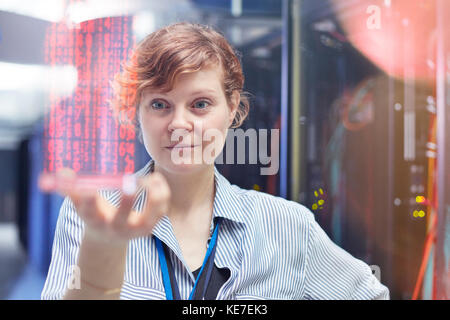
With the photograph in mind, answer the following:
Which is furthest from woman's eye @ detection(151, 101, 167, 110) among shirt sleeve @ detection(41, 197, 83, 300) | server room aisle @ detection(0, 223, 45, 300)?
server room aisle @ detection(0, 223, 45, 300)

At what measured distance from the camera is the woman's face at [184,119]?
0.84 meters

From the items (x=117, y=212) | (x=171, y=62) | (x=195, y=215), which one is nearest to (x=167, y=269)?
(x=195, y=215)

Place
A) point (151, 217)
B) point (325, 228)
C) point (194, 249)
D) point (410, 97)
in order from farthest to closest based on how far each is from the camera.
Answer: point (410, 97), point (325, 228), point (194, 249), point (151, 217)

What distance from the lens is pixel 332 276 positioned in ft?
3.16

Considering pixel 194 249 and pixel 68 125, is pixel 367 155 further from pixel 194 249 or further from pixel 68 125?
pixel 68 125

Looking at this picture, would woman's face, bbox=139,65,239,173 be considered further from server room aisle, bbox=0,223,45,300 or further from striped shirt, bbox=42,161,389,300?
server room aisle, bbox=0,223,45,300

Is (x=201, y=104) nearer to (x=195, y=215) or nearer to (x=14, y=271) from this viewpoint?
(x=195, y=215)

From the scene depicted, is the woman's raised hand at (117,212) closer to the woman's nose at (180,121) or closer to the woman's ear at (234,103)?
the woman's nose at (180,121)

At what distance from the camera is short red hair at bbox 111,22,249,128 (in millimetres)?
830

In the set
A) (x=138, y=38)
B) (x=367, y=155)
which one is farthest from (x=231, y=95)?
(x=367, y=155)

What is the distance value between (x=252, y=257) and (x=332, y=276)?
0.73 feet

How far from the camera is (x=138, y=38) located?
94 centimetres
